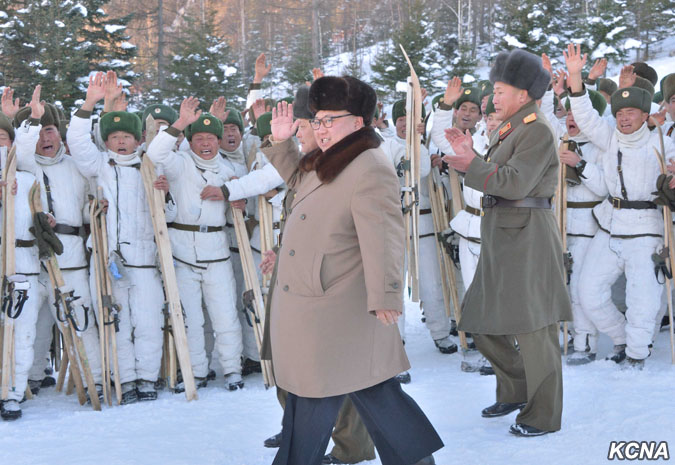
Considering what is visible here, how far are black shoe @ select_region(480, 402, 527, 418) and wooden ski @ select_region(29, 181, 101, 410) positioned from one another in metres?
2.75

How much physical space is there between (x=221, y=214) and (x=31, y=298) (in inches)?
60.1

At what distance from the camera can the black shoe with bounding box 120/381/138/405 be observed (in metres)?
5.05

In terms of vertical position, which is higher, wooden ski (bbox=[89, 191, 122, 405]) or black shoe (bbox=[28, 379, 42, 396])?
wooden ski (bbox=[89, 191, 122, 405])

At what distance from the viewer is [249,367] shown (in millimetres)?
5875

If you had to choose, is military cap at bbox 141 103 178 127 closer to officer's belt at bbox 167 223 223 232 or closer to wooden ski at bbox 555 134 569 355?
officer's belt at bbox 167 223 223 232

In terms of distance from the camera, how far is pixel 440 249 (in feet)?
20.0

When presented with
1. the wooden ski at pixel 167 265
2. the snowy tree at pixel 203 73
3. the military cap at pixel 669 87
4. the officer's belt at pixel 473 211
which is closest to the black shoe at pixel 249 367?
the wooden ski at pixel 167 265

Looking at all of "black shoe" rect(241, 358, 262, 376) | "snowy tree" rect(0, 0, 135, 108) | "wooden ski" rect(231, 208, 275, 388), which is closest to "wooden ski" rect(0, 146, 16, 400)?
"wooden ski" rect(231, 208, 275, 388)

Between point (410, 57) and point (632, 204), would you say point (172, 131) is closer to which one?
point (632, 204)

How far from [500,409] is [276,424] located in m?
1.41

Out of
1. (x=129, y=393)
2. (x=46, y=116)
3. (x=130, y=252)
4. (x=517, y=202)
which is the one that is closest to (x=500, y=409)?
(x=517, y=202)

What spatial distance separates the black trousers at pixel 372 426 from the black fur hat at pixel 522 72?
5.91 feet

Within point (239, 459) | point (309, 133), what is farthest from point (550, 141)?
point (239, 459)

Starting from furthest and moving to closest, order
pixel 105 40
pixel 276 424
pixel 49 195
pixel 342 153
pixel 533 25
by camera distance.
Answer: pixel 533 25, pixel 105 40, pixel 49 195, pixel 276 424, pixel 342 153
